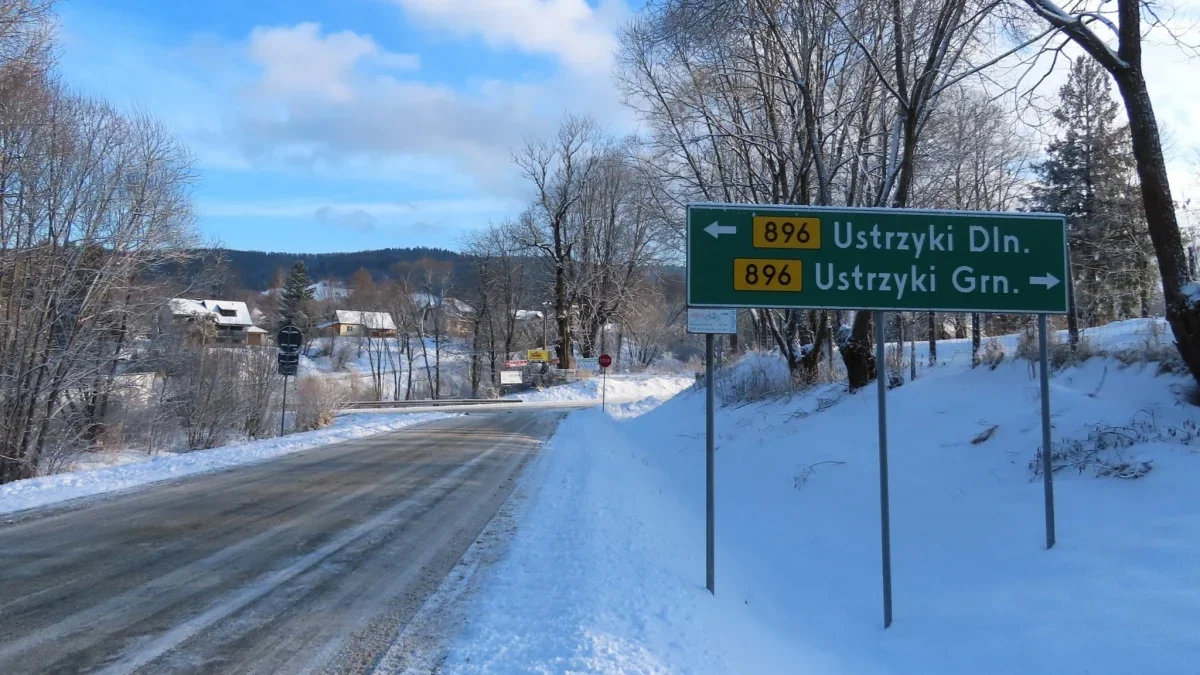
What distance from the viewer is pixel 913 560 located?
654 centimetres

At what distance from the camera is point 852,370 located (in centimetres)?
1365

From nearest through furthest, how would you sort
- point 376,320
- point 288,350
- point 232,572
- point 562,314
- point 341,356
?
point 232,572
point 288,350
point 562,314
point 341,356
point 376,320

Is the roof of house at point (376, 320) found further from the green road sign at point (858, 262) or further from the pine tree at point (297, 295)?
the green road sign at point (858, 262)

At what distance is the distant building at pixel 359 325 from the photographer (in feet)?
268

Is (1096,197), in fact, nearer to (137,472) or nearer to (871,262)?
(871,262)

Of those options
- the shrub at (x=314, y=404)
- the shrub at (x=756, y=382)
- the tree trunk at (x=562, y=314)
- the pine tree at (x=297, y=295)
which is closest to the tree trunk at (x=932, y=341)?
the shrub at (x=756, y=382)

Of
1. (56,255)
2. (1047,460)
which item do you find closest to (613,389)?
(56,255)

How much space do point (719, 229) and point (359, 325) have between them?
8594 centimetres

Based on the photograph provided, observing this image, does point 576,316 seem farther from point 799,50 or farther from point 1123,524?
point 1123,524

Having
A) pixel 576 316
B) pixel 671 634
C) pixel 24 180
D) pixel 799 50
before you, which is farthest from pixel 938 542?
pixel 576 316

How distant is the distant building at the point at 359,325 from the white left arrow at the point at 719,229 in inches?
2783

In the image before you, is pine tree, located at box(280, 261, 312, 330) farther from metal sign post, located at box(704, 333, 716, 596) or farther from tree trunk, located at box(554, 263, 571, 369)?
metal sign post, located at box(704, 333, 716, 596)

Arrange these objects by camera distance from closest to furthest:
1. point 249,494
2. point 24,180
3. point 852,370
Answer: point 249,494 → point 852,370 → point 24,180

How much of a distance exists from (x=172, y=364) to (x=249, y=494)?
50.9ft
